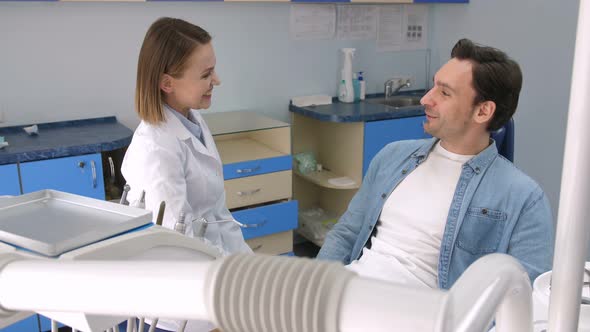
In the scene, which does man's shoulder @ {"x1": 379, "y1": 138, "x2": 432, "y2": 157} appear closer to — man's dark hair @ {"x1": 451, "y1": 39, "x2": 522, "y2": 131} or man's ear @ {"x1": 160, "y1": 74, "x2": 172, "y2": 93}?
man's dark hair @ {"x1": 451, "y1": 39, "x2": 522, "y2": 131}

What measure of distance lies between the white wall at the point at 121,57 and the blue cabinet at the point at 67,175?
599 millimetres

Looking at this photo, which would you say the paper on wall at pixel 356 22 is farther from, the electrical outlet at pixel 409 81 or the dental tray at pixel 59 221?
the dental tray at pixel 59 221

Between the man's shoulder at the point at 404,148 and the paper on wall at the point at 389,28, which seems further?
the paper on wall at the point at 389,28

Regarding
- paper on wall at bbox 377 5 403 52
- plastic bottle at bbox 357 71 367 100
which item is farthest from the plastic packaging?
paper on wall at bbox 377 5 403 52

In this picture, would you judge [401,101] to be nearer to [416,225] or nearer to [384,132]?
[384,132]

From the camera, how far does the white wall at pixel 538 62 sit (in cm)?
357

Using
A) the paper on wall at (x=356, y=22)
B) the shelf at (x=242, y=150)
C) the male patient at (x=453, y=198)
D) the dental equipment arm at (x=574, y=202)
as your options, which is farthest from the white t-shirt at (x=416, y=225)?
the paper on wall at (x=356, y=22)

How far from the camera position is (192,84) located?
2.03 metres

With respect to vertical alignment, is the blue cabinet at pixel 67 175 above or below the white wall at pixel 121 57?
below

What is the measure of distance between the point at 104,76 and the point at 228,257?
3.20 m

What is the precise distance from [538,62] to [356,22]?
1.18 m

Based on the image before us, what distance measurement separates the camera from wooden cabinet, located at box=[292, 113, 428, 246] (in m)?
3.58

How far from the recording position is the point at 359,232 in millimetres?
2080

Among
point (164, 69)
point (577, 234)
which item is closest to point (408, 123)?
point (164, 69)
